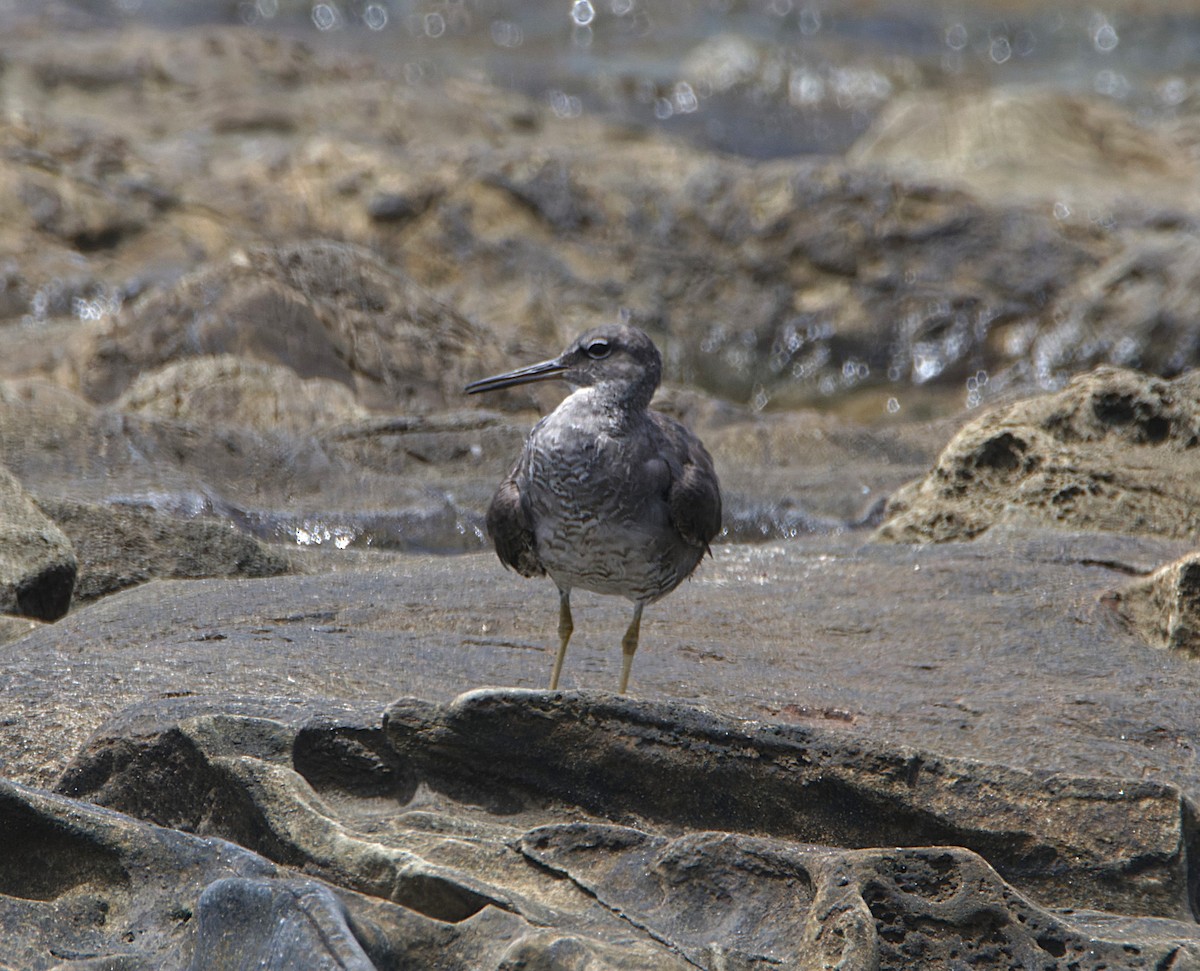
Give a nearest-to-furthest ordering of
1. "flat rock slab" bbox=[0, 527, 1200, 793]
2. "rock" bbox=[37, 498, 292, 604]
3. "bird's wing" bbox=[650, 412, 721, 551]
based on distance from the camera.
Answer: "flat rock slab" bbox=[0, 527, 1200, 793] < "bird's wing" bbox=[650, 412, 721, 551] < "rock" bbox=[37, 498, 292, 604]

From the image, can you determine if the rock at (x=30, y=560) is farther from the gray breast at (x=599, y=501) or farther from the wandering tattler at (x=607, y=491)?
the gray breast at (x=599, y=501)

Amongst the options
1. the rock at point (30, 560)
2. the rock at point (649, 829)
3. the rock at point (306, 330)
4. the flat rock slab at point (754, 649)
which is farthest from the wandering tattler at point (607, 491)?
the rock at point (306, 330)

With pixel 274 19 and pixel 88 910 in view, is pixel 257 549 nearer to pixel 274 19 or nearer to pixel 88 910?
pixel 88 910

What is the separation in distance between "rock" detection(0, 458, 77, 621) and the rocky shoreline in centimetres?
2

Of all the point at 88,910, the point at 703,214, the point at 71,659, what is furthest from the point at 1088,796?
the point at 703,214

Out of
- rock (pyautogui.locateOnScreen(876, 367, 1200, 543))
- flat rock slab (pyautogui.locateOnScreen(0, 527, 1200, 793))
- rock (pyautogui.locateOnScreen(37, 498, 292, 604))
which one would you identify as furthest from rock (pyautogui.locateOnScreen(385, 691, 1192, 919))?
rock (pyautogui.locateOnScreen(876, 367, 1200, 543))

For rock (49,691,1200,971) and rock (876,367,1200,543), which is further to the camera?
rock (876,367,1200,543)

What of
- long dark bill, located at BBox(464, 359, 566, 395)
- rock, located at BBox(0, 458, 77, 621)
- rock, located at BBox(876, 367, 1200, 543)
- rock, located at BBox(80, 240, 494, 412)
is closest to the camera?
long dark bill, located at BBox(464, 359, 566, 395)

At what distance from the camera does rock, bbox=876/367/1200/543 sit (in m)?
8.02

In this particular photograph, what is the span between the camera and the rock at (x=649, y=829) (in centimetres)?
352

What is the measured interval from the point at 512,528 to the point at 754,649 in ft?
3.84

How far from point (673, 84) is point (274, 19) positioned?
849 cm

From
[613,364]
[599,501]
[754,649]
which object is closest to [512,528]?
[599,501]

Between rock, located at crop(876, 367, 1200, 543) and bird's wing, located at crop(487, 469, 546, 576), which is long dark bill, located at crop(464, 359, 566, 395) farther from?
rock, located at crop(876, 367, 1200, 543)
